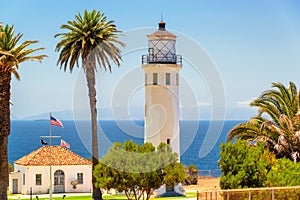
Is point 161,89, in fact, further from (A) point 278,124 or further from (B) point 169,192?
(A) point 278,124

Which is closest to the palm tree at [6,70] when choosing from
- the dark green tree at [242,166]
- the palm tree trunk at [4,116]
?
the palm tree trunk at [4,116]

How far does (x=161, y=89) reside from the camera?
49.5m

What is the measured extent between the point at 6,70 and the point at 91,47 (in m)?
11.4

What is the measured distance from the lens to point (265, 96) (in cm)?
3788

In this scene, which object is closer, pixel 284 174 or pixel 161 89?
pixel 284 174

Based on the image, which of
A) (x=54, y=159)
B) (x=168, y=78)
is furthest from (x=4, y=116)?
(x=54, y=159)

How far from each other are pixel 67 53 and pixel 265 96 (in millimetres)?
16494

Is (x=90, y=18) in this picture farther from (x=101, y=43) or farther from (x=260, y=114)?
(x=260, y=114)

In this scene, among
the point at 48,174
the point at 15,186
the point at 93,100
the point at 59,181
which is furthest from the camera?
the point at 15,186

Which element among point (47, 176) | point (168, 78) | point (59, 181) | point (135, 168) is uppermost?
point (168, 78)

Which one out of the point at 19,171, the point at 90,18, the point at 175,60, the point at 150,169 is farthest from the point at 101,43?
the point at 19,171

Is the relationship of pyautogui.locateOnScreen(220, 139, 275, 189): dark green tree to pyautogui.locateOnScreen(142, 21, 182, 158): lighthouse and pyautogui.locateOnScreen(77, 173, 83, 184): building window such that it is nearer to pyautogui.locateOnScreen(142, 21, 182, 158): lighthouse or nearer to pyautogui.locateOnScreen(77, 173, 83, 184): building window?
pyautogui.locateOnScreen(142, 21, 182, 158): lighthouse

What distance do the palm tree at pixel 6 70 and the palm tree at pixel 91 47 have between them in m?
9.12

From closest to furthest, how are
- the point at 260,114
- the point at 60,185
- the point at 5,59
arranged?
the point at 5,59, the point at 260,114, the point at 60,185
